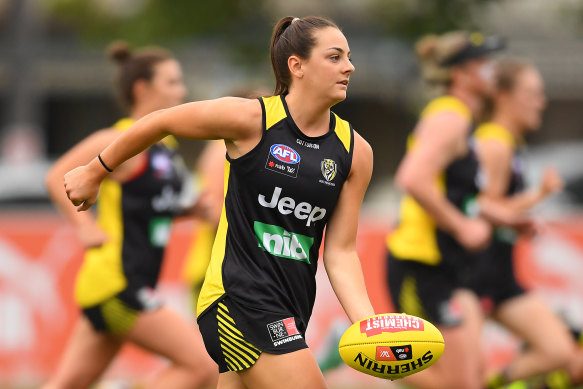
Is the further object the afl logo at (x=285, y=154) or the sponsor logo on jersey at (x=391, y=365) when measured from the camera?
the afl logo at (x=285, y=154)

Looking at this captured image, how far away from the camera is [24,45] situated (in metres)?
23.3

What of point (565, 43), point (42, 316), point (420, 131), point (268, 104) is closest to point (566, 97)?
point (565, 43)

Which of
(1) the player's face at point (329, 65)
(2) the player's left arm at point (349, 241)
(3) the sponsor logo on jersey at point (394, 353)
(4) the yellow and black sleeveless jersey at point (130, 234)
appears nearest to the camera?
(3) the sponsor logo on jersey at point (394, 353)

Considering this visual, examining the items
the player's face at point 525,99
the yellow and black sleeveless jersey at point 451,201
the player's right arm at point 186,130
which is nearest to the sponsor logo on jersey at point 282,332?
the player's right arm at point 186,130

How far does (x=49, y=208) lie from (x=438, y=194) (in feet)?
33.8

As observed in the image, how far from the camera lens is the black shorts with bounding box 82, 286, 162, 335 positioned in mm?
6879

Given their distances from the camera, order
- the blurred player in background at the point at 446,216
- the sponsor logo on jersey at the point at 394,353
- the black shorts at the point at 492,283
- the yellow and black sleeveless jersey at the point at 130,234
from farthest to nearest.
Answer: the black shorts at the point at 492,283, the blurred player in background at the point at 446,216, the yellow and black sleeveless jersey at the point at 130,234, the sponsor logo on jersey at the point at 394,353

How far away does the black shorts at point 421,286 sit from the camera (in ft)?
23.8

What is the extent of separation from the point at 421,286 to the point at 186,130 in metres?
2.92

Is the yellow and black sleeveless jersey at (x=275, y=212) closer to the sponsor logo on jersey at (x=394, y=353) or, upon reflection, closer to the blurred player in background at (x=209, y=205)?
the sponsor logo on jersey at (x=394, y=353)

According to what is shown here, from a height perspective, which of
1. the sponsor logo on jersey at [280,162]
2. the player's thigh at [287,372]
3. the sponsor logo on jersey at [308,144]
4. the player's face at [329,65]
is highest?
the player's face at [329,65]

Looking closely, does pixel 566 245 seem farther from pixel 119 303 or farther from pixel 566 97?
pixel 566 97

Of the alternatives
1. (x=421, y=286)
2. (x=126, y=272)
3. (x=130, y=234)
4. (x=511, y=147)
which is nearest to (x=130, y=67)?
(x=130, y=234)

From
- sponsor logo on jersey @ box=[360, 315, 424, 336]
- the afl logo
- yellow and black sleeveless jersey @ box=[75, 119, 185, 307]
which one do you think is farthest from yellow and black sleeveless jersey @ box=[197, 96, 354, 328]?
yellow and black sleeveless jersey @ box=[75, 119, 185, 307]
